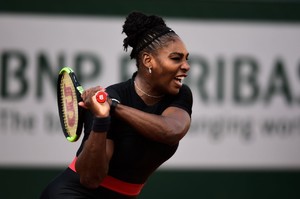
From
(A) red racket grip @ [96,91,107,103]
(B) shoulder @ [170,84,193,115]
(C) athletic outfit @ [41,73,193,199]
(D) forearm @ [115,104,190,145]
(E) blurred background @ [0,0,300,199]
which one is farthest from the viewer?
(E) blurred background @ [0,0,300,199]

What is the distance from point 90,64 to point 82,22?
0.41 metres

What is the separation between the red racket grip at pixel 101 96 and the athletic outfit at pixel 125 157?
11.4 inches

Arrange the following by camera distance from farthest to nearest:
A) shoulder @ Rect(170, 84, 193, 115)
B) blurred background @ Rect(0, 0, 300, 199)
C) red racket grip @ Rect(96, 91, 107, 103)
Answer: blurred background @ Rect(0, 0, 300, 199), shoulder @ Rect(170, 84, 193, 115), red racket grip @ Rect(96, 91, 107, 103)

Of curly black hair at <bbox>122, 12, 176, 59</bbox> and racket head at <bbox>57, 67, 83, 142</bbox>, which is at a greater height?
curly black hair at <bbox>122, 12, 176, 59</bbox>

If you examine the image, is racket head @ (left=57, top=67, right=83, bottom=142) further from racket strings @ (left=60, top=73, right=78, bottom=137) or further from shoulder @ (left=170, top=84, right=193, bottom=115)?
shoulder @ (left=170, top=84, right=193, bottom=115)

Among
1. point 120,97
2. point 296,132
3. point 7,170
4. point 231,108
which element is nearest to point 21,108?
point 7,170

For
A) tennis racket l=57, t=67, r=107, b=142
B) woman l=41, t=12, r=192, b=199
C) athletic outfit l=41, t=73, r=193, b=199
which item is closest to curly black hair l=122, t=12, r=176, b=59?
woman l=41, t=12, r=192, b=199

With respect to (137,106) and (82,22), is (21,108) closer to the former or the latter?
(82,22)

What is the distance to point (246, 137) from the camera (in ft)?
24.7

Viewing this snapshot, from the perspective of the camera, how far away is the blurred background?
721 centimetres

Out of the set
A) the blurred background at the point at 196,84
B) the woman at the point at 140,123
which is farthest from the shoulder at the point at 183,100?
the blurred background at the point at 196,84

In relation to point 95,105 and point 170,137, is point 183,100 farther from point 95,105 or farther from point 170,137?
point 95,105

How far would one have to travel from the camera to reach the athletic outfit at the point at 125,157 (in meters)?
3.94

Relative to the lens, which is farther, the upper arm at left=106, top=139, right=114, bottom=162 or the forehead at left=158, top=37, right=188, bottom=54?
the forehead at left=158, top=37, right=188, bottom=54
